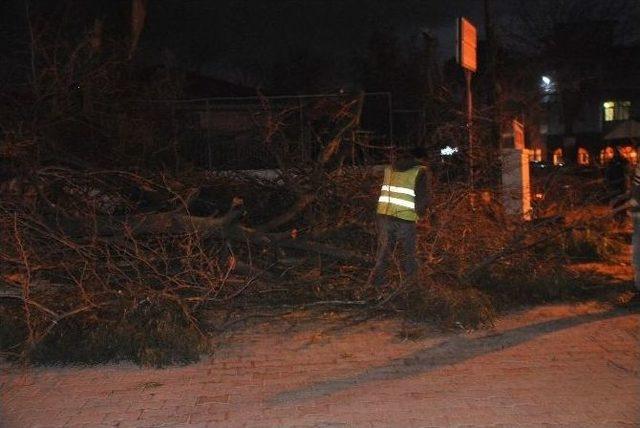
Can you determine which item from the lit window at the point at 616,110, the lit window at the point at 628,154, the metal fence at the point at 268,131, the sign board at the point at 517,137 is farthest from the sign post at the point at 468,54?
the lit window at the point at 616,110

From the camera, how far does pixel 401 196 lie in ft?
23.8

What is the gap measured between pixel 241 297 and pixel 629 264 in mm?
5346

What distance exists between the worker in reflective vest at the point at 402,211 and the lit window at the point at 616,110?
1499 inches

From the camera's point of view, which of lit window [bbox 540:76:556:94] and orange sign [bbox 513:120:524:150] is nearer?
orange sign [bbox 513:120:524:150]

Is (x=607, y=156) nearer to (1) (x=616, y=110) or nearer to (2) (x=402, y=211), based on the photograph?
(2) (x=402, y=211)

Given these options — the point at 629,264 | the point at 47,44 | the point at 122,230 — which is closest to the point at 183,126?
the point at 47,44

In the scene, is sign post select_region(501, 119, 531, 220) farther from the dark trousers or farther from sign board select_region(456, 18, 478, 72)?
the dark trousers

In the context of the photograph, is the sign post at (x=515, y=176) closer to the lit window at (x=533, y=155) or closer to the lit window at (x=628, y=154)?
the lit window at (x=533, y=155)

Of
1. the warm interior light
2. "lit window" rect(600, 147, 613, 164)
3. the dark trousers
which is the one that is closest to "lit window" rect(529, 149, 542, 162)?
"lit window" rect(600, 147, 613, 164)

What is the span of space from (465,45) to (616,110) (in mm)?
36710

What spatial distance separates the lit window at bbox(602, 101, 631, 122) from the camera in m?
41.8

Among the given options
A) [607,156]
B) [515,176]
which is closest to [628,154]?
[607,156]

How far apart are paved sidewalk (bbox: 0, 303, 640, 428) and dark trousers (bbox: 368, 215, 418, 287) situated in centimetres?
56

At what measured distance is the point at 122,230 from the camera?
7.06 metres
